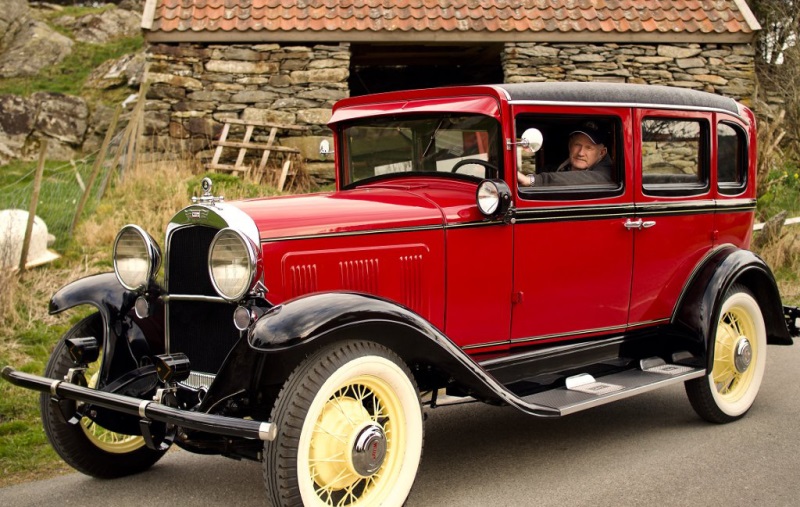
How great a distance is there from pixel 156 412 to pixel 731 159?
151 inches

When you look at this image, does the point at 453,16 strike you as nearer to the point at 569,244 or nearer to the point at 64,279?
the point at 64,279

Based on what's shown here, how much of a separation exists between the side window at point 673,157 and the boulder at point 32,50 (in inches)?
648

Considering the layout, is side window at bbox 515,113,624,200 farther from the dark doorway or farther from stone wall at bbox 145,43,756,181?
the dark doorway

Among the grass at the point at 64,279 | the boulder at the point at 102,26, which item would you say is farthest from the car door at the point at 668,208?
the boulder at the point at 102,26

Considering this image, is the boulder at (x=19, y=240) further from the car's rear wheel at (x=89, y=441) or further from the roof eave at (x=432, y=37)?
the roof eave at (x=432, y=37)

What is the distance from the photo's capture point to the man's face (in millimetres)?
4762

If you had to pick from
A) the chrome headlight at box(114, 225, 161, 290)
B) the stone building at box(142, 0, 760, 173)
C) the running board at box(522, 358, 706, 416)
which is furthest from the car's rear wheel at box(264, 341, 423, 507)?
the stone building at box(142, 0, 760, 173)

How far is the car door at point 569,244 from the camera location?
14.4 feet

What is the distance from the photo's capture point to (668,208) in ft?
16.1

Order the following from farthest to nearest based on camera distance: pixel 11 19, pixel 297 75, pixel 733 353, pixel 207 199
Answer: pixel 11 19
pixel 297 75
pixel 733 353
pixel 207 199

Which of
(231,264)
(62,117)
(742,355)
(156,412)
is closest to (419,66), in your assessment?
(62,117)

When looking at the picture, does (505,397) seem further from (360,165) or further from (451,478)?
(360,165)

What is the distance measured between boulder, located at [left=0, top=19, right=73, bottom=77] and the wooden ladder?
8884 mm

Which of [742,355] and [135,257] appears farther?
[742,355]
